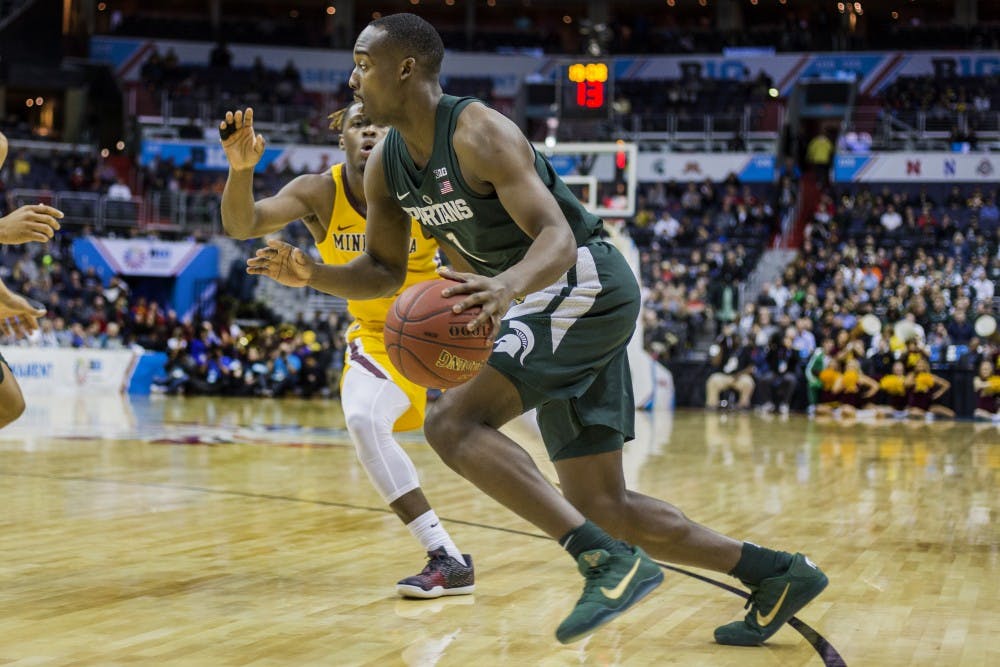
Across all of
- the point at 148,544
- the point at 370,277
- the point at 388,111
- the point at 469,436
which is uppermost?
the point at 388,111

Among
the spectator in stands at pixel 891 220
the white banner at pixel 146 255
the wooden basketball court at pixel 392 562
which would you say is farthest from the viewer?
the white banner at pixel 146 255

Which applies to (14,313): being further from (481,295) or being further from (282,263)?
(481,295)

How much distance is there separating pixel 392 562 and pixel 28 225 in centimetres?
215

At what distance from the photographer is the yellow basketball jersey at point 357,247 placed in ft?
18.0

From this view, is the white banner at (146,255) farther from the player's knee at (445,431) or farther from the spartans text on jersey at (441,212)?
the player's knee at (445,431)

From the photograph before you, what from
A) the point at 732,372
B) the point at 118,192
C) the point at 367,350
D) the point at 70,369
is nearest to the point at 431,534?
the point at 367,350

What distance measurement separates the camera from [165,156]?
103 ft

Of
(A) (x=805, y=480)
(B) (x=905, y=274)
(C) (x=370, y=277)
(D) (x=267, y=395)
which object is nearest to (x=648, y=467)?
(A) (x=805, y=480)

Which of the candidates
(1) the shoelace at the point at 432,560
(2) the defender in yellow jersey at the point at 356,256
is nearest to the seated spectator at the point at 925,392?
(2) the defender in yellow jersey at the point at 356,256

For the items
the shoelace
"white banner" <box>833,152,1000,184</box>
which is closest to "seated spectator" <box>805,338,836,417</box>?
"white banner" <box>833,152,1000,184</box>

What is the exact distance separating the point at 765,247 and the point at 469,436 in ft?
81.7

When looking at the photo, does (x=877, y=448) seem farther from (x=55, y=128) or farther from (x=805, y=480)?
(x=55, y=128)

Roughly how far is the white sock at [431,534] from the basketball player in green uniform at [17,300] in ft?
5.37

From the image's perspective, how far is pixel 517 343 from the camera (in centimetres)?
360
